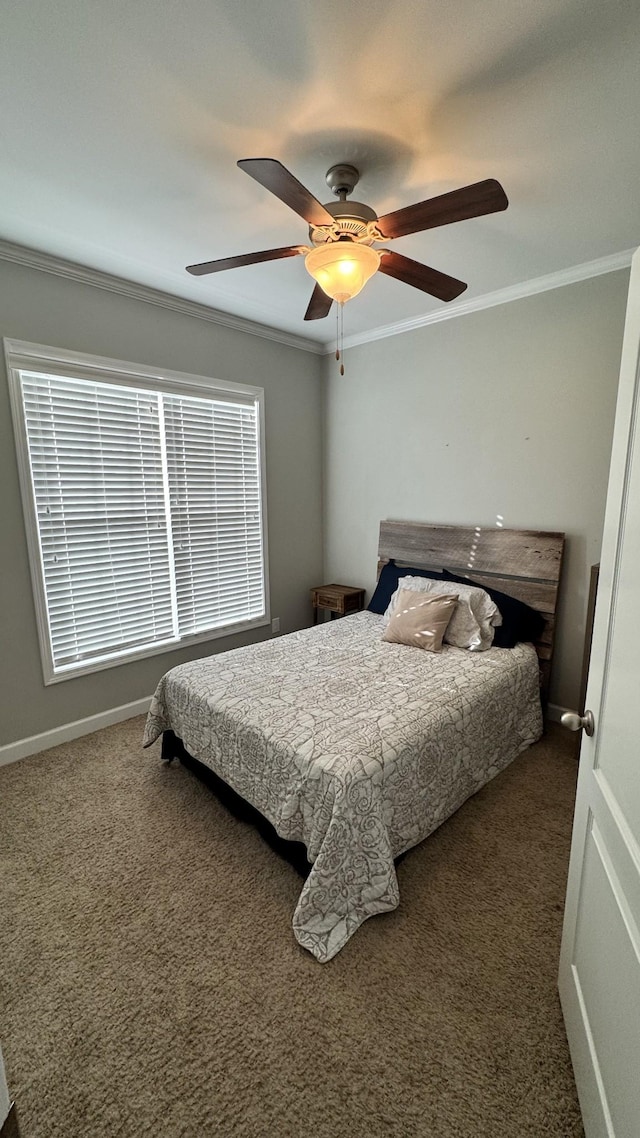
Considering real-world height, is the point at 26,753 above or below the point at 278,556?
below

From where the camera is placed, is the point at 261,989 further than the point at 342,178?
No

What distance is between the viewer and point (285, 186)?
1.33 m

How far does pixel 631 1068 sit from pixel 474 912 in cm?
89

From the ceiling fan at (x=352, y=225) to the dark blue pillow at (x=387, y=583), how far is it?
191cm

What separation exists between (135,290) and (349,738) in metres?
2.84

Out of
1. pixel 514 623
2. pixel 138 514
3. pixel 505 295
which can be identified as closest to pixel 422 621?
pixel 514 623

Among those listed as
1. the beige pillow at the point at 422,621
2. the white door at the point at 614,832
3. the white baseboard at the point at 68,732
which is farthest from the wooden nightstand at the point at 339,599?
the white door at the point at 614,832

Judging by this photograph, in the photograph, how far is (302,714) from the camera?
1940 millimetres

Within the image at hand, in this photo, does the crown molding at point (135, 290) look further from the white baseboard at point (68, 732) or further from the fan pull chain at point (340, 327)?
the white baseboard at point (68, 732)

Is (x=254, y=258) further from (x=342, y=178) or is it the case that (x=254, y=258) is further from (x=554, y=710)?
(x=554, y=710)

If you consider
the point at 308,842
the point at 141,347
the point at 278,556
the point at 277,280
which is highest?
the point at 277,280

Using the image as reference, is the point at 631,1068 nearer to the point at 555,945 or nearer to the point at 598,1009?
the point at 598,1009

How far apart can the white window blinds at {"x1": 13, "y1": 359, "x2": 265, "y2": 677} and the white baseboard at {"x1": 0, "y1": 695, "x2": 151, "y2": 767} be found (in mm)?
359

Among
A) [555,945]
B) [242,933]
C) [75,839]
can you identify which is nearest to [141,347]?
[75,839]
